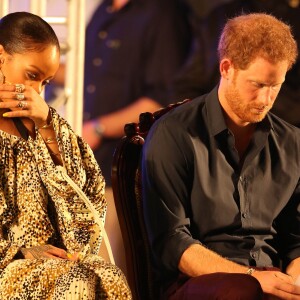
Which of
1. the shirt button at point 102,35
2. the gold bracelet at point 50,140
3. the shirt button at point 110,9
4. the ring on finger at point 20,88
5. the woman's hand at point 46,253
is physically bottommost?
the woman's hand at point 46,253

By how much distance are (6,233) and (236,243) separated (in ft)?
2.38

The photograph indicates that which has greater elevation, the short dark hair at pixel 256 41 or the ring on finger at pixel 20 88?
the short dark hair at pixel 256 41

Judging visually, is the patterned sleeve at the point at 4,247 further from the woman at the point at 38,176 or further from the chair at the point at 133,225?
the chair at the point at 133,225

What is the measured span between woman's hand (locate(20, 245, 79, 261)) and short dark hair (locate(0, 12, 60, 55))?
56 centimetres

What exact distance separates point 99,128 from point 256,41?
216 centimetres

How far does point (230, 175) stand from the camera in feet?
10.3

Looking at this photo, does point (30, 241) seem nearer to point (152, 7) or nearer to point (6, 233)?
point (6, 233)

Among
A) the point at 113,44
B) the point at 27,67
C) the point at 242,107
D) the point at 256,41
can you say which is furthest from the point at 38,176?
the point at 113,44

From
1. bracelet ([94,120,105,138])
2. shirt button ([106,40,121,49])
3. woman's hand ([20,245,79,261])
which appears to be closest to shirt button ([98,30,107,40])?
shirt button ([106,40,121,49])

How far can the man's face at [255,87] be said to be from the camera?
311cm

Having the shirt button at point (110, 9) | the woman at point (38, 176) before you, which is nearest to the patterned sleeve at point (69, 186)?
the woman at point (38, 176)

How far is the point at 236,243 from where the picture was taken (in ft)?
10.2

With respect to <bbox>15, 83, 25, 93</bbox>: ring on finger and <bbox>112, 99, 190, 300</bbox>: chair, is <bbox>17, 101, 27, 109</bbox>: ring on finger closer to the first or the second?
<bbox>15, 83, 25, 93</bbox>: ring on finger

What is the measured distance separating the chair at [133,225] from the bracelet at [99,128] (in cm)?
199
